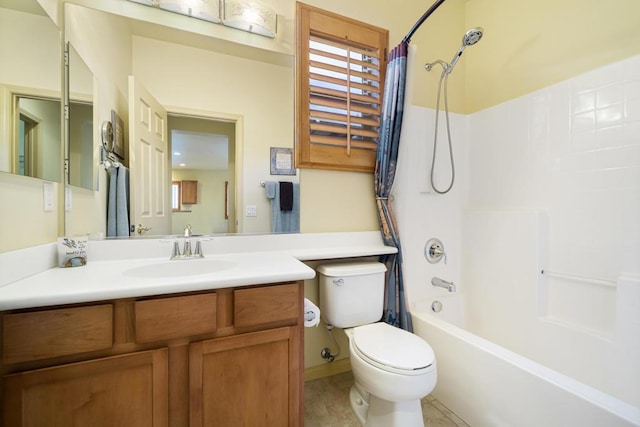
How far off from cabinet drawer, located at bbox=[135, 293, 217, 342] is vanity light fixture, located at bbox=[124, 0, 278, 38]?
4.72 feet

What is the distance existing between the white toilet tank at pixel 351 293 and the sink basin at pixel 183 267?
1.84 ft

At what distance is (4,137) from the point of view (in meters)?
0.80

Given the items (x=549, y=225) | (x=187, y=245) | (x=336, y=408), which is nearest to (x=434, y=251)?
(x=549, y=225)

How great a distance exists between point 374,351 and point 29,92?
1643 millimetres

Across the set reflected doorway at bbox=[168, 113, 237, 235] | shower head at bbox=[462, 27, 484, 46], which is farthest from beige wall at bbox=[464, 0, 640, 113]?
reflected doorway at bbox=[168, 113, 237, 235]

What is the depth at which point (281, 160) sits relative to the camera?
1.58 m

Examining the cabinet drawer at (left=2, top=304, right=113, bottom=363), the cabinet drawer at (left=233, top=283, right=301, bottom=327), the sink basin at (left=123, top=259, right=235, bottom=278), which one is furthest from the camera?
the sink basin at (left=123, top=259, right=235, bottom=278)

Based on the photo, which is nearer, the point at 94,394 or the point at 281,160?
the point at 94,394

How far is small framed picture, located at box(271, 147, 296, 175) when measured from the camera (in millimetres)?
1572

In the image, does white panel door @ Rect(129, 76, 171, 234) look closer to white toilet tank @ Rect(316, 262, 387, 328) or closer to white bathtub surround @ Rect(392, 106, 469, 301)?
white toilet tank @ Rect(316, 262, 387, 328)

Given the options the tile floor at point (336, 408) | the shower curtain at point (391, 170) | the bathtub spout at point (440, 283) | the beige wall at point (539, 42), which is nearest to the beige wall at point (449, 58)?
the beige wall at point (539, 42)

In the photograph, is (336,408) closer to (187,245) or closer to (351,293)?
(351,293)

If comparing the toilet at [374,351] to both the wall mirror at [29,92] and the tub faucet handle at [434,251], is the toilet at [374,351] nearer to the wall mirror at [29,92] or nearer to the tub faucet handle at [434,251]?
the tub faucet handle at [434,251]

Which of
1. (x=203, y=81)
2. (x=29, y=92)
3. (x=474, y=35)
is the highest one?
(x=474, y=35)
